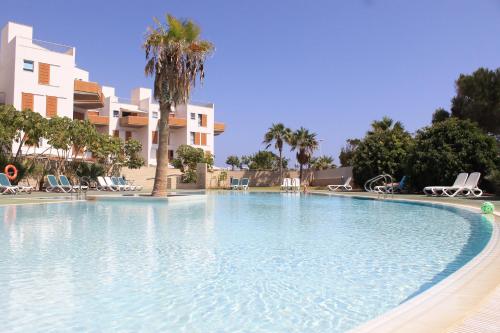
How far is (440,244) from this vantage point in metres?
7.51

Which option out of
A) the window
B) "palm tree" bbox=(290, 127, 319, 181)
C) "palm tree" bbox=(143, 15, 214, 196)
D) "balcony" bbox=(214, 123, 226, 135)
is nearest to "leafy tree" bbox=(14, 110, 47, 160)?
the window

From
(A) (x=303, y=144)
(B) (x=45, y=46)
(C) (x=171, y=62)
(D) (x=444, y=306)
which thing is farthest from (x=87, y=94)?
(D) (x=444, y=306)

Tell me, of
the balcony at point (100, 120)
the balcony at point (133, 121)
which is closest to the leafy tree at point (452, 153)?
the balcony at point (133, 121)

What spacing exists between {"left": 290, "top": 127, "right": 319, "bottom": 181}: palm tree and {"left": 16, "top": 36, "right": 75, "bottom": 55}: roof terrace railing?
75.8 feet

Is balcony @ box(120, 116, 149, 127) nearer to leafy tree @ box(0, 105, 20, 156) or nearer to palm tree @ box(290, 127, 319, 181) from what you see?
palm tree @ box(290, 127, 319, 181)

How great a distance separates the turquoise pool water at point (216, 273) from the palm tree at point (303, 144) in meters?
36.1

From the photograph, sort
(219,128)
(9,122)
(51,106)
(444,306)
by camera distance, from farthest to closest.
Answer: (219,128)
(51,106)
(9,122)
(444,306)

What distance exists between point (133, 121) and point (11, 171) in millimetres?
24017

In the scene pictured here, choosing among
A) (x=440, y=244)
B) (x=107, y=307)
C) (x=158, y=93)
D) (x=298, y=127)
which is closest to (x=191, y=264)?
(x=107, y=307)

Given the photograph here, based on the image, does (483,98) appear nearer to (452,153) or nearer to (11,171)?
(452,153)

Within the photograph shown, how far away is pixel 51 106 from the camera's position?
3388cm

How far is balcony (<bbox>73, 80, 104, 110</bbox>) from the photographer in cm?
3735

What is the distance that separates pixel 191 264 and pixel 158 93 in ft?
51.5

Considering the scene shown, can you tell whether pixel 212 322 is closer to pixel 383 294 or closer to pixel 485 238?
pixel 383 294
